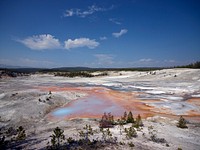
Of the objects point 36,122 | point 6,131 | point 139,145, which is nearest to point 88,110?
point 36,122

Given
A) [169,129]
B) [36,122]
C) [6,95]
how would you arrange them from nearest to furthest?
[169,129], [36,122], [6,95]

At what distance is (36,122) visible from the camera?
13.7m

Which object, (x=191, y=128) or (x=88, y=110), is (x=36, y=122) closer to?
(x=88, y=110)

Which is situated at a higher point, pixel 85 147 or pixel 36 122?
pixel 85 147

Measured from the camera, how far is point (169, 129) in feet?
36.9

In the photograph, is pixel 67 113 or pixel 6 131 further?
pixel 67 113

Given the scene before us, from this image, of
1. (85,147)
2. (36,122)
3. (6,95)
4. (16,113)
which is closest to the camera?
(85,147)

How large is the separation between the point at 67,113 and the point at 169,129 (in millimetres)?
8675

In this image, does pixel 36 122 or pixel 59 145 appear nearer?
pixel 59 145

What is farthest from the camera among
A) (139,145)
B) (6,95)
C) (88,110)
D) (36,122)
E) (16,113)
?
(6,95)

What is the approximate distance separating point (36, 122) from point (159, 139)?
8.40m

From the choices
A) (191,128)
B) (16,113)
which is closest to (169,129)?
(191,128)

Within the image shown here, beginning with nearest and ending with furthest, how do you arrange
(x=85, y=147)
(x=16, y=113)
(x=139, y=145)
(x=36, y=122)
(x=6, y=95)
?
1. (x=85, y=147)
2. (x=139, y=145)
3. (x=36, y=122)
4. (x=16, y=113)
5. (x=6, y=95)

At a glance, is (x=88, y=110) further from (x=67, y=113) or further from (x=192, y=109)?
(x=192, y=109)
